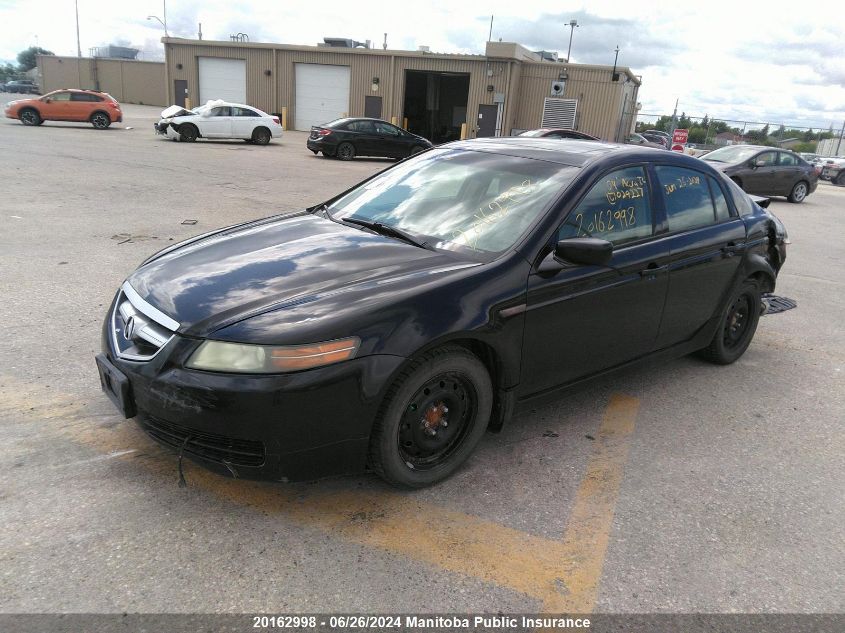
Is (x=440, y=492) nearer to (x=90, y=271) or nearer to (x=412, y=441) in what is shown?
(x=412, y=441)

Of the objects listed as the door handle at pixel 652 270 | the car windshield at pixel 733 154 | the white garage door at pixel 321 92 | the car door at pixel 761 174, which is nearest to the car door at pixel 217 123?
the white garage door at pixel 321 92

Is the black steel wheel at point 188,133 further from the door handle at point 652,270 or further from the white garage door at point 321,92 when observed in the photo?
the door handle at point 652,270

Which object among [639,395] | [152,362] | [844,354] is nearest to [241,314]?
[152,362]

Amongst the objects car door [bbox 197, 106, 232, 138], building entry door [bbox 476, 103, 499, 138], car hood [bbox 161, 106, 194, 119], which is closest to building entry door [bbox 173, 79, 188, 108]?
car hood [bbox 161, 106, 194, 119]

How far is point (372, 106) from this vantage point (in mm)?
35906

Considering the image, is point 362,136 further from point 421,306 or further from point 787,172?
point 421,306

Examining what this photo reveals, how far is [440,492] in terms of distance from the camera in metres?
3.04

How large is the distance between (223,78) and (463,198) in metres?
38.2

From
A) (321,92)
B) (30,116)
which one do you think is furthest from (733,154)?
(321,92)

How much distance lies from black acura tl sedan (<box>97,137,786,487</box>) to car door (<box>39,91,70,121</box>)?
84.3 feet

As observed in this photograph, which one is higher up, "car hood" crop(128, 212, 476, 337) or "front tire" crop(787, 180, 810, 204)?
"car hood" crop(128, 212, 476, 337)

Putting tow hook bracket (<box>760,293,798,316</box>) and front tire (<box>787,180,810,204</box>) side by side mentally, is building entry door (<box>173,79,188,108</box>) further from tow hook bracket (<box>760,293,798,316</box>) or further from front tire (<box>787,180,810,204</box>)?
tow hook bracket (<box>760,293,798,316</box>)

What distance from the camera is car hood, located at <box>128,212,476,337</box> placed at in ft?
8.96

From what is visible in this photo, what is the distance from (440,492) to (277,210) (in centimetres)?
799
